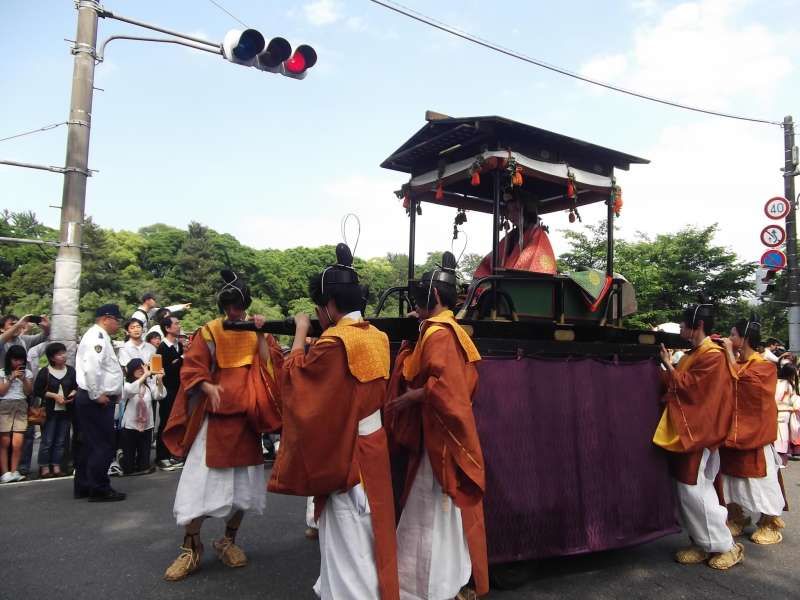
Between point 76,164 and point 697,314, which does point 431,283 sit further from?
point 76,164

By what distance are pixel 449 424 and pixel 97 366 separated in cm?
420

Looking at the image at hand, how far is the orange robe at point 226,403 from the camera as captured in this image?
12.6ft

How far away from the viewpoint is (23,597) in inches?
136

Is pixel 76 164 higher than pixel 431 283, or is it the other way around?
pixel 76 164

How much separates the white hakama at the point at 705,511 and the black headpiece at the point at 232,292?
11.9ft

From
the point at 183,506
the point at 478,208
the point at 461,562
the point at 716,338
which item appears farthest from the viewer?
the point at 478,208

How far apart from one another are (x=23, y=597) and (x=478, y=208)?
538 cm

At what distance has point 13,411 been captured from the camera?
21.2 ft

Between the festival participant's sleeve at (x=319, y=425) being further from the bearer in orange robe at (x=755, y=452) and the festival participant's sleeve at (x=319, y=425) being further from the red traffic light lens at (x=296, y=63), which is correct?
the red traffic light lens at (x=296, y=63)

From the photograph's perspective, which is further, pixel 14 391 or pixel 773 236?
pixel 773 236

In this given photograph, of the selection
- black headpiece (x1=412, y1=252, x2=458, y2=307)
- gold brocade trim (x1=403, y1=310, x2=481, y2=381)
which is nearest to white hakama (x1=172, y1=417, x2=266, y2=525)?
gold brocade trim (x1=403, y1=310, x2=481, y2=381)

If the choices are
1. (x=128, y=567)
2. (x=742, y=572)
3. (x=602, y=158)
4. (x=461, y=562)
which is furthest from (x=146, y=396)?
(x=742, y=572)

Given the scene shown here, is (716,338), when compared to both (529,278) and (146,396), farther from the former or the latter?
(146,396)

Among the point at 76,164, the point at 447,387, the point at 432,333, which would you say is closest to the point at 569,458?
the point at 447,387
